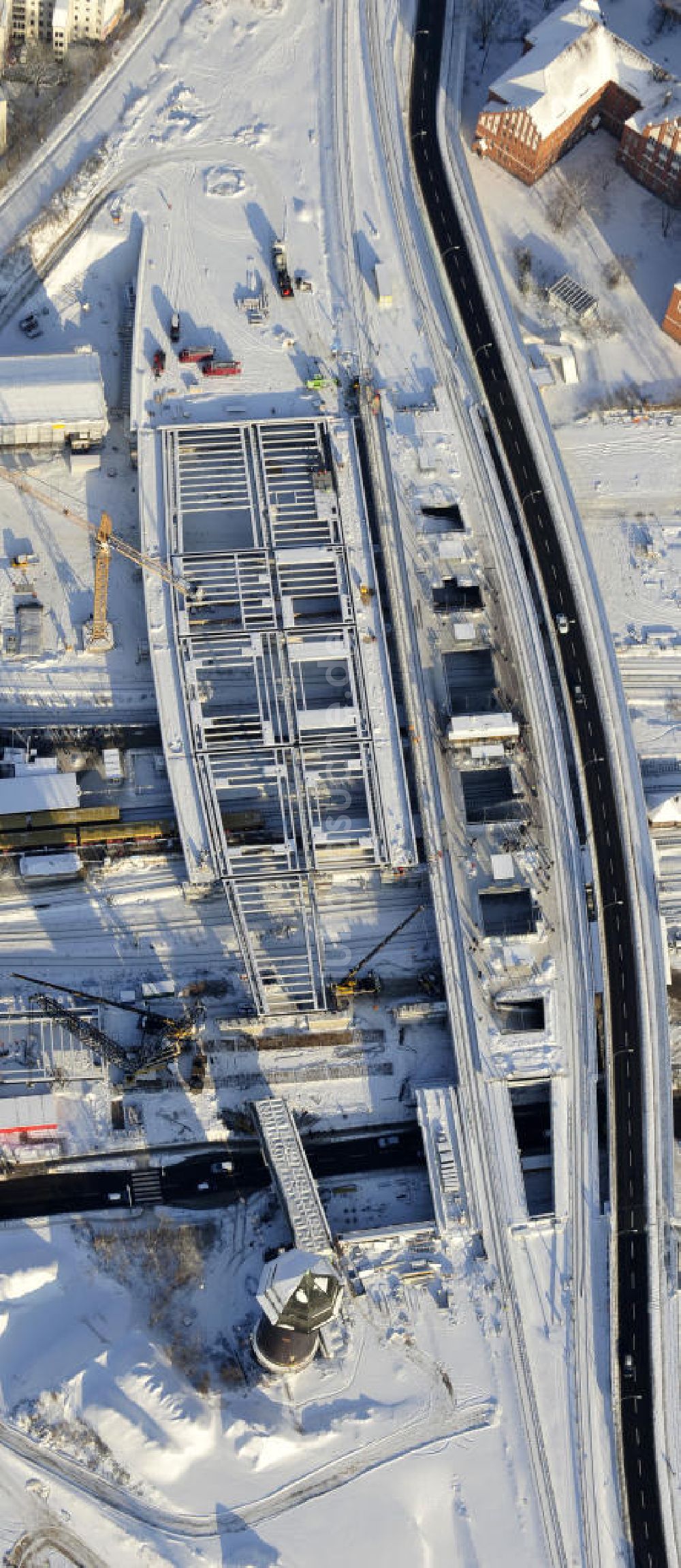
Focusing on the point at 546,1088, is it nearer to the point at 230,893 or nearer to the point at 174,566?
the point at 230,893

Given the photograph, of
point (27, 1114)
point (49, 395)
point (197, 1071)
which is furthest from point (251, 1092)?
point (49, 395)

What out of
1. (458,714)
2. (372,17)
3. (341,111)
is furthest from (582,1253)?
(372,17)

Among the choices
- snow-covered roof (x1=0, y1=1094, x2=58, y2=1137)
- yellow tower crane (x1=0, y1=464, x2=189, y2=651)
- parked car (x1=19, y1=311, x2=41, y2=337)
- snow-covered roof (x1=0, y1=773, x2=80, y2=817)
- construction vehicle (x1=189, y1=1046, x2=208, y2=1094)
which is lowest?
snow-covered roof (x1=0, y1=1094, x2=58, y2=1137)

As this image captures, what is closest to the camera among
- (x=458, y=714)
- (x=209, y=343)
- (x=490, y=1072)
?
(x=490, y=1072)

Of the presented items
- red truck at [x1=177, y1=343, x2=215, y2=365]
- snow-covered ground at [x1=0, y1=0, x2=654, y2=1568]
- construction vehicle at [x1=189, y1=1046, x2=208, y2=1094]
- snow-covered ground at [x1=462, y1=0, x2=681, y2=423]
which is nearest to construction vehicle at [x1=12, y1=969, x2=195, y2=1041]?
snow-covered ground at [x1=0, y1=0, x2=654, y2=1568]

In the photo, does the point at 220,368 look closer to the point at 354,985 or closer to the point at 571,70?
the point at 571,70

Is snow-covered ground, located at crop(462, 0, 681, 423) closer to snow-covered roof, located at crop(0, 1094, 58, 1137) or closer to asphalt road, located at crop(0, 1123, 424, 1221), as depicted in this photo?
asphalt road, located at crop(0, 1123, 424, 1221)
